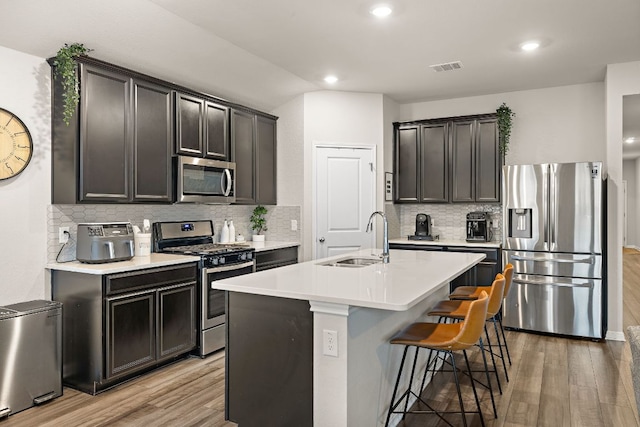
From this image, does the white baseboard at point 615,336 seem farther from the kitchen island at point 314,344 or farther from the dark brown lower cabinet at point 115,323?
the dark brown lower cabinet at point 115,323

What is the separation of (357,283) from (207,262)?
192 cm

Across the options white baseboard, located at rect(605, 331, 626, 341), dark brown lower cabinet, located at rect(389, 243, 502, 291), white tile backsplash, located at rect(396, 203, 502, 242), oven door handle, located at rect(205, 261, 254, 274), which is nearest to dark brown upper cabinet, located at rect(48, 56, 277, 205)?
oven door handle, located at rect(205, 261, 254, 274)

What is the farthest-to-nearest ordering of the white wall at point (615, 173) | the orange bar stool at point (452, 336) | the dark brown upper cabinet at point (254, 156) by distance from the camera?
1. the dark brown upper cabinet at point (254, 156)
2. the white wall at point (615, 173)
3. the orange bar stool at point (452, 336)

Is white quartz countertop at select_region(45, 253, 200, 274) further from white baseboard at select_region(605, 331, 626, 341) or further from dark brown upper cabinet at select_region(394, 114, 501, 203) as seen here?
white baseboard at select_region(605, 331, 626, 341)

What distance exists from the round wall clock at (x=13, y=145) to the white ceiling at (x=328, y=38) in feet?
1.72

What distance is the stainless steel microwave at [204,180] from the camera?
163 inches

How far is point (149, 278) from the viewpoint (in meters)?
3.51

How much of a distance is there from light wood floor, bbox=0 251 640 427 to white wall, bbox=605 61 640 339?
629mm

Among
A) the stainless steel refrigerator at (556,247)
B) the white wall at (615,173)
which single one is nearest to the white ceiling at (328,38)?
the white wall at (615,173)

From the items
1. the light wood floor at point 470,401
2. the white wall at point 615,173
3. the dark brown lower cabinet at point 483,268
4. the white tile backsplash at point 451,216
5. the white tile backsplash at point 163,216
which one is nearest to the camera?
the light wood floor at point 470,401

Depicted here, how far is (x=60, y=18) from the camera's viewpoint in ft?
10.1

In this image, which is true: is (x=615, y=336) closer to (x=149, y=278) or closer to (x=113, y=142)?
(x=149, y=278)

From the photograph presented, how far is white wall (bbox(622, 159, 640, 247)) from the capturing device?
11.8 m

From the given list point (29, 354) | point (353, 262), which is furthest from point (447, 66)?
point (29, 354)
